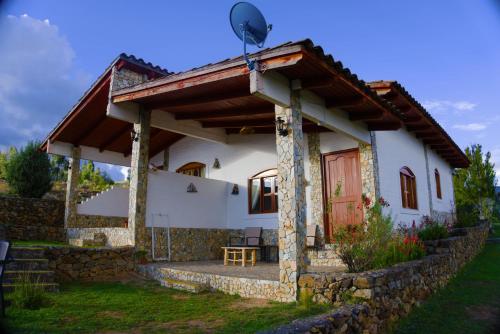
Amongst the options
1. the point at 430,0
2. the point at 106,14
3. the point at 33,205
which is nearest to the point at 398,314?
the point at 430,0

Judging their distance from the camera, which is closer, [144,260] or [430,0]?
[430,0]

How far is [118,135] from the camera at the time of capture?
Result: 12.6m

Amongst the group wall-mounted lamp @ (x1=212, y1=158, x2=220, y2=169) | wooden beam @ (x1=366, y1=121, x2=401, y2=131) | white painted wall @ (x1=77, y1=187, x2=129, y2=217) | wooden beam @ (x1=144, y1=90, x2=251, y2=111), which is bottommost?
white painted wall @ (x1=77, y1=187, x2=129, y2=217)

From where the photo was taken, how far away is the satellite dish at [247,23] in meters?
5.93

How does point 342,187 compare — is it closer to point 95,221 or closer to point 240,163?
point 240,163

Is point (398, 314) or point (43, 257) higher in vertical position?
point (43, 257)

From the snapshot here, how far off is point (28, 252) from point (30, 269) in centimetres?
62

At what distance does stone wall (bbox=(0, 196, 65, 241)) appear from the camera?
11611 mm

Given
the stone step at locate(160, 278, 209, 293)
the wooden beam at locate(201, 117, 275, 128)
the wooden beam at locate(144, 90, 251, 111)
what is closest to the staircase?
the stone step at locate(160, 278, 209, 293)

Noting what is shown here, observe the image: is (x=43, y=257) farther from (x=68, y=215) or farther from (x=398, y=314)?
(x=398, y=314)

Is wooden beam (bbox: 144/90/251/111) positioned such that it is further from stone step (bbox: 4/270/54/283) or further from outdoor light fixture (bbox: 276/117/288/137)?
stone step (bbox: 4/270/54/283)

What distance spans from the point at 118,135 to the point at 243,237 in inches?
220

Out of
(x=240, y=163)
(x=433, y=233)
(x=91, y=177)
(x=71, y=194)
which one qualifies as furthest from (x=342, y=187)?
(x=91, y=177)

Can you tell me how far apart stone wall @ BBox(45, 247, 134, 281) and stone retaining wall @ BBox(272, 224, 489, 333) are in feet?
15.8
